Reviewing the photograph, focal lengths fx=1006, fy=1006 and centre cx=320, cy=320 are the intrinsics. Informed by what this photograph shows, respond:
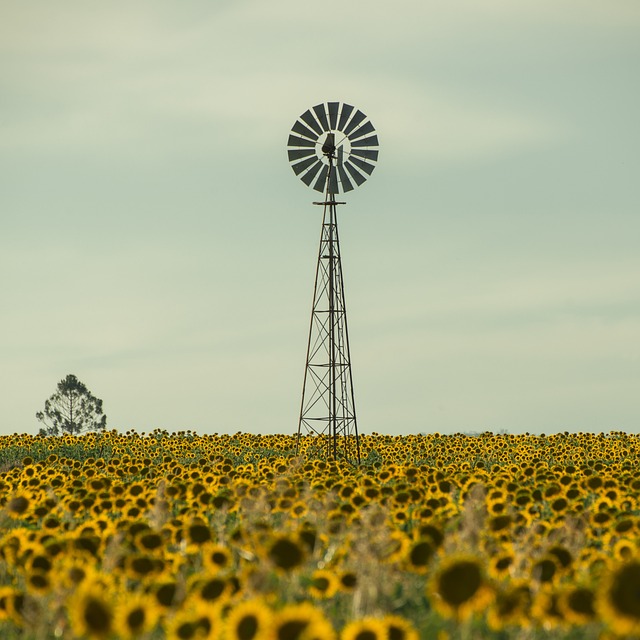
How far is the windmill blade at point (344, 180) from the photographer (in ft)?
105

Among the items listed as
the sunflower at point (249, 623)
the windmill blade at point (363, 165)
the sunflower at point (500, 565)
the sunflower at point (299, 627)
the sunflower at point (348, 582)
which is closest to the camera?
the sunflower at point (299, 627)

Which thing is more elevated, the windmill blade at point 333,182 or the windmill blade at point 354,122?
the windmill blade at point 354,122

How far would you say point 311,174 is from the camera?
32.7 meters

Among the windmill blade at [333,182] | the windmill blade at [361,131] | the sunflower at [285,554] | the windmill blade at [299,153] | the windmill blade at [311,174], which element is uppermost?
the windmill blade at [361,131]

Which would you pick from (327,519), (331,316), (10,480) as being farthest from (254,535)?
(331,316)

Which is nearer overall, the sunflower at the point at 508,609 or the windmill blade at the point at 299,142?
the sunflower at the point at 508,609

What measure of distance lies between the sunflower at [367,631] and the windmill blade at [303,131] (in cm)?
2679

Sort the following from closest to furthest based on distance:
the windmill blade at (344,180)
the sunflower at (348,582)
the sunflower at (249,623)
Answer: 1. the sunflower at (249,623)
2. the sunflower at (348,582)
3. the windmill blade at (344,180)

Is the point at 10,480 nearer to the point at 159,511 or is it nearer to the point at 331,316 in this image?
the point at 159,511

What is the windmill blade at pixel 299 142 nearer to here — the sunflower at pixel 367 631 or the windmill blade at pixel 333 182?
the windmill blade at pixel 333 182

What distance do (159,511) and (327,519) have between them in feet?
6.31

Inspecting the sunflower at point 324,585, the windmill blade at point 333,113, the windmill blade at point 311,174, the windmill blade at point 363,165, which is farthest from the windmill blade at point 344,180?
the sunflower at point 324,585

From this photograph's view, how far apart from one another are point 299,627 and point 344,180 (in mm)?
26637

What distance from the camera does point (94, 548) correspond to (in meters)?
9.70
